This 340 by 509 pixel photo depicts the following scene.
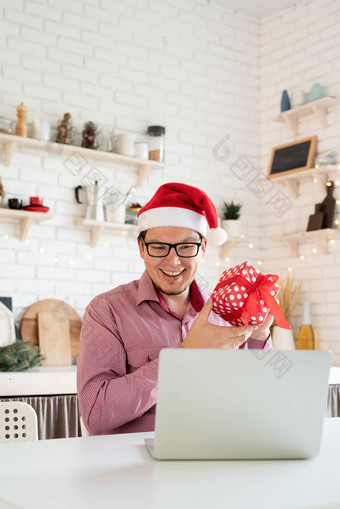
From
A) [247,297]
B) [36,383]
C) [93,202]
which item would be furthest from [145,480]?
[93,202]

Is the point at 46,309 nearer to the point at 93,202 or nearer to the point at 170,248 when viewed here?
the point at 93,202

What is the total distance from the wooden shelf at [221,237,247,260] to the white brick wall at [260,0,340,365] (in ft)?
1.10

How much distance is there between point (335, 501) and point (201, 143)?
3.73 metres

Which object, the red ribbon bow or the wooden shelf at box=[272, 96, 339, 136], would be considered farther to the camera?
the wooden shelf at box=[272, 96, 339, 136]

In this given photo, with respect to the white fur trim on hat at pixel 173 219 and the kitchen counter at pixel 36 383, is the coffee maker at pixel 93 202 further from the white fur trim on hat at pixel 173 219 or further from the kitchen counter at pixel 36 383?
the white fur trim on hat at pixel 173 219

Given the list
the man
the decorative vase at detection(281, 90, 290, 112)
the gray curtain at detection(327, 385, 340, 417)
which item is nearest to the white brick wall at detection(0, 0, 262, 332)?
the decorative vase at detection(281, 90, 290, 112)

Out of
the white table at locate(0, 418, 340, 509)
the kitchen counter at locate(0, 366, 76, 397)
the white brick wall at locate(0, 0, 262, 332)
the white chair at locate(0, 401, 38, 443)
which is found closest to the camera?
the white table at locate(0, 418, 340, 509)

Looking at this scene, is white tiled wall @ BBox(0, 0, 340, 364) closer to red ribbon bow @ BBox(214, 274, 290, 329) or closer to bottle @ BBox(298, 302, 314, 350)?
bottle @ BBox(298, 302, 314, 350)

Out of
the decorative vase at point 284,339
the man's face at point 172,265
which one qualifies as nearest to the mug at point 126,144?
the decorative vase at point 284,339

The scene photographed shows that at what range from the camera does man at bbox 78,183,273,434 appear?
1.71 m

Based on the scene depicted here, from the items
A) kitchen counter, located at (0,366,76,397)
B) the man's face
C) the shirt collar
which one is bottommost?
kitchen counter, located at (0,366,76,397)

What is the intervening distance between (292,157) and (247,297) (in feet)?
9.67

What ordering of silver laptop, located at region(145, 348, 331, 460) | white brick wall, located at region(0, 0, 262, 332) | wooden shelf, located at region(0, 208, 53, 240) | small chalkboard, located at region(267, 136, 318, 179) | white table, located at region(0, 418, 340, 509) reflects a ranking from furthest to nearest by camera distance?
small chalkboard, located at region(267, 136, 318, 179)
white brick wall, located at region(0, 0, 262, 332)
wooden shelf, located at region(0, 208, 53, 240)
silver laptop, located at region(145, 348, 331, 460)
white table, located at region(0, 418, 340, 509)

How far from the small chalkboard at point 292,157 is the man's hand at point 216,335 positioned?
2854 mm
